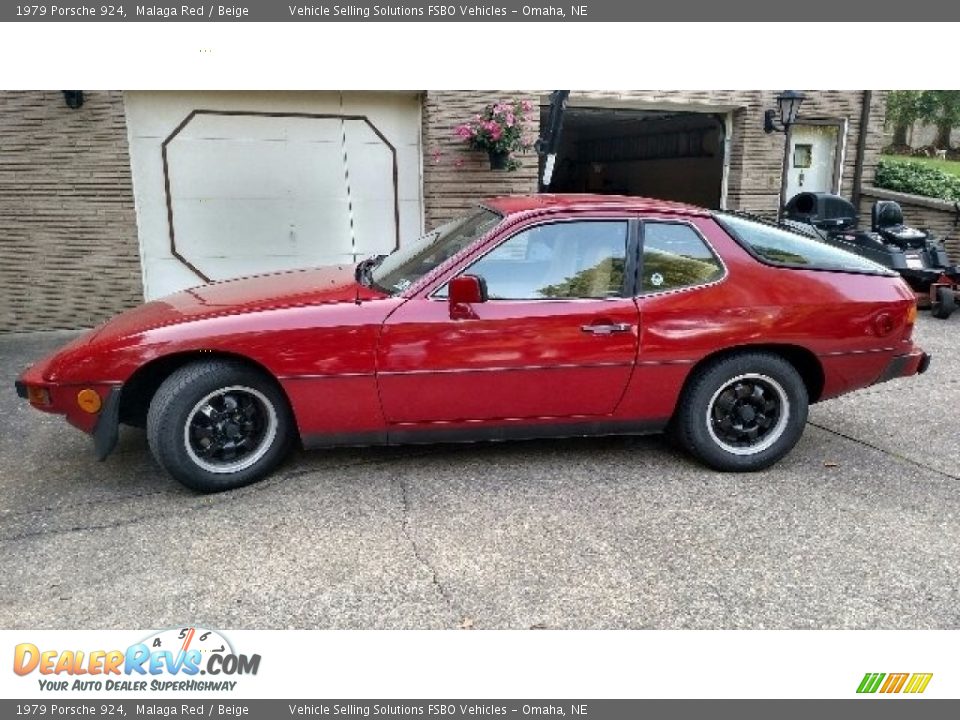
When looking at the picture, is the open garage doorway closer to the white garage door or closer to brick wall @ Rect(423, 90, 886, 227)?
brick wall @ Rect(423, 90, 886, 227)

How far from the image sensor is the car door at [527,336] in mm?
3455

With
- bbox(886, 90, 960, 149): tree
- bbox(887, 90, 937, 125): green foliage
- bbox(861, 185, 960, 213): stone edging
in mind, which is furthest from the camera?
bbox(887, 90, 937, 125): green foliage

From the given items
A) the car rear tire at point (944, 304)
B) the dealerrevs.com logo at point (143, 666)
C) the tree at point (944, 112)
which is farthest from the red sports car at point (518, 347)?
the tree at point (944, 112)

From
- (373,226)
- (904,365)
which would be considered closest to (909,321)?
(904,365)

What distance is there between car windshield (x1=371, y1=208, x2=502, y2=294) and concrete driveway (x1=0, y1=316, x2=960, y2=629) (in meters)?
1.05

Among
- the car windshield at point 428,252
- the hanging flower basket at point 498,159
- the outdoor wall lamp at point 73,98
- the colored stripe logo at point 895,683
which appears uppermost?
the outdoor wall lamp at point 73,98

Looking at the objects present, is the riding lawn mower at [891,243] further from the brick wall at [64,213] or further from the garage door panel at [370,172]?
the brick wall at [64,213]

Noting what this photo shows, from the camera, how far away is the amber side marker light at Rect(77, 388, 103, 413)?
3.30 m

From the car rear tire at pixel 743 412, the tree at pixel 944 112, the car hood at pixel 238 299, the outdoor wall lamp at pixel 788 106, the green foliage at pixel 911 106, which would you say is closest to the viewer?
the car hood at pixel 238 299

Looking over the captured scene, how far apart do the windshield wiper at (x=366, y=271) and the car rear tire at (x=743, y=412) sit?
192 centimetres

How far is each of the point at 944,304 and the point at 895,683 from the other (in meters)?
6.89

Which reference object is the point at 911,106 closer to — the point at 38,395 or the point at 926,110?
the point at 926,110

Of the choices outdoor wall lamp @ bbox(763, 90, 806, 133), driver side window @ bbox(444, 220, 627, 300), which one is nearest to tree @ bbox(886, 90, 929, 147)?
outdoor wall lamp @ bbox(763, 90, 806, 133)

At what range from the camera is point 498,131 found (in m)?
7.40
